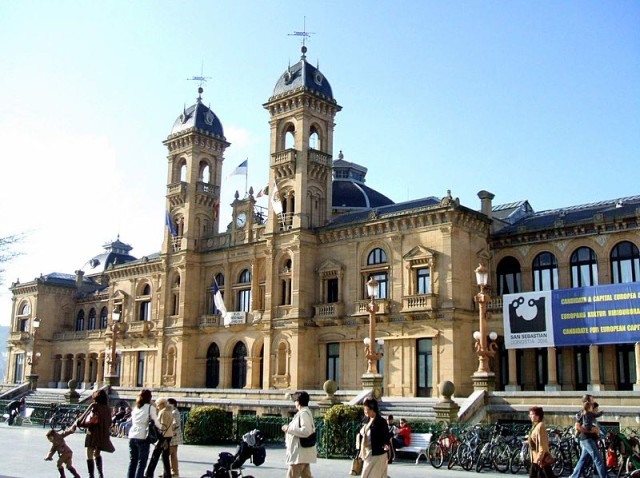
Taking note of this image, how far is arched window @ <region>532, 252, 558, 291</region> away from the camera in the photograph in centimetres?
4038

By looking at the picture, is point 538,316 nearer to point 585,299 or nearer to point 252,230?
point 585,299

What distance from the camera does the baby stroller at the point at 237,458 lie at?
52.3ft

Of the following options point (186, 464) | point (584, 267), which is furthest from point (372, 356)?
point (584, 267)

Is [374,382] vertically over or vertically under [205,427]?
over

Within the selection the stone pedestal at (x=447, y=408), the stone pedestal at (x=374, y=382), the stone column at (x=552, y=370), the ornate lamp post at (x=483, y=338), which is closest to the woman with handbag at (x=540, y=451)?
the stone pedestal at (x=447, y=408)

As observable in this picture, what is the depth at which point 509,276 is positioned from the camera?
42344 millimetres

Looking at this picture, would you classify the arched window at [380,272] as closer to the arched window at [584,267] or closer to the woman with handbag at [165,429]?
the arched window at [584,267]

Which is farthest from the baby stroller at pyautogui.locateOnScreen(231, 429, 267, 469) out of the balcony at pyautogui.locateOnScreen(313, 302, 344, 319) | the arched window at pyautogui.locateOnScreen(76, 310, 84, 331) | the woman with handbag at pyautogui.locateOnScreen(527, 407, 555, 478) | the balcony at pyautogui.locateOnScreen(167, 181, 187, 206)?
the arched window at pyautogui.locateOnScreen(76, 310, 84, 331)

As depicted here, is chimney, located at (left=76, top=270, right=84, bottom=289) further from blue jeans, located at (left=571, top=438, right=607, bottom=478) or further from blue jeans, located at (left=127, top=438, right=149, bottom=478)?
blue jeans, located at (left=571, top=438, right=607, bottom=478)

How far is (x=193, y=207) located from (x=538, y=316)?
27888mm

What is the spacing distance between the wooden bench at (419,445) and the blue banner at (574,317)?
580 inches

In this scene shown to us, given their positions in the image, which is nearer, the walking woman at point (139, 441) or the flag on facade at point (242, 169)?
the walking woman at point (139, 441)

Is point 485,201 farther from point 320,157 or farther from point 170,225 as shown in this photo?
point 170,225

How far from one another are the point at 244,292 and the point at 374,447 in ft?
127
